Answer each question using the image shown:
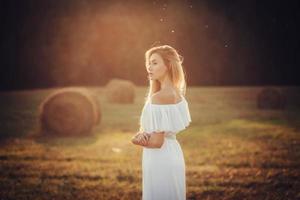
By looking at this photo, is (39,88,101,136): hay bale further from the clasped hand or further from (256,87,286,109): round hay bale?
the clasped hand

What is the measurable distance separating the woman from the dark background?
665 inches

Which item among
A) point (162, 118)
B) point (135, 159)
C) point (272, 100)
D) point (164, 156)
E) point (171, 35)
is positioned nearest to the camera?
point (162, 118)

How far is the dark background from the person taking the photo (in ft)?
70.8

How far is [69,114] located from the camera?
447 inches

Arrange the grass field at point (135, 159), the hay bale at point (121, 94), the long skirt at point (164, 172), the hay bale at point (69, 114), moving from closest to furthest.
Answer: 1. the long skirt at point (164, 172)
2. the grass field at point (135, 159)
3. the hay bale at point (69, 114)
4. the hay bale at point (121, 94)

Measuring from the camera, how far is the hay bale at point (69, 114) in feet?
36.7

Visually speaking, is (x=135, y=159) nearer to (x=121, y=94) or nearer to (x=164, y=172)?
(x=164, y=172)

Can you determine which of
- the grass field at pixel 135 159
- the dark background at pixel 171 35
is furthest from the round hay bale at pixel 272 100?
the dark background at pixel 171 35

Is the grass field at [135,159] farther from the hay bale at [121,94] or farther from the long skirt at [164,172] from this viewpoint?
the hay bale at [121,94]

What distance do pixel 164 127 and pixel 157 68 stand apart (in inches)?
19.5

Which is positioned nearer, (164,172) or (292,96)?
(164,172)

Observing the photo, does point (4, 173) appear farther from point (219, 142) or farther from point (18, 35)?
point (18, 35)

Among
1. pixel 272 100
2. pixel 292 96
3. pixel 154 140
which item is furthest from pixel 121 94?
pixel 154 140

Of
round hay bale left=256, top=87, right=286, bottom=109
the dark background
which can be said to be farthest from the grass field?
the dark background
